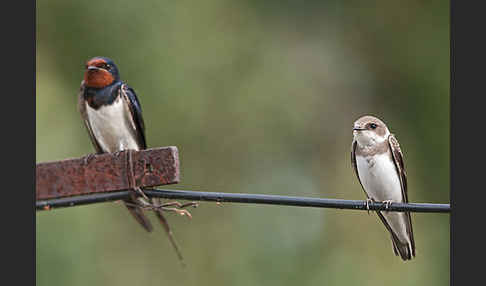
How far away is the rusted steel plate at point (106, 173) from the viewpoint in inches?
83.7

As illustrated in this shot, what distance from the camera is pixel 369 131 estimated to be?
11.5 ft

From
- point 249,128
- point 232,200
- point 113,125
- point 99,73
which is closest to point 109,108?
point 113,125

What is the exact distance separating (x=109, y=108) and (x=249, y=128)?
9.73 feet

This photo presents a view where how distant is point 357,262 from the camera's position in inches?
222

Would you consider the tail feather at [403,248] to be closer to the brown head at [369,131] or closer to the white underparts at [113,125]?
the brown head at [369,131]

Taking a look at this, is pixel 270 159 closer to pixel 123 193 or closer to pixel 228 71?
pixel 228 71

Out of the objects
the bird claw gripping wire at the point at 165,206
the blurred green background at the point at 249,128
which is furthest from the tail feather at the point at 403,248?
the blurred green background at the point at 249,128

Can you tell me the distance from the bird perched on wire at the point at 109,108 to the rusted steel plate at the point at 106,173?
112 cm

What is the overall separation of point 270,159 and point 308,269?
1.10 m

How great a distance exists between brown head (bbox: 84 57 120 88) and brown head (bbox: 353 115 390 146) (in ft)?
3.49

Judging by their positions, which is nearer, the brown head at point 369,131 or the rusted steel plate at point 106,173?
the rusted steel plate at point 106,173

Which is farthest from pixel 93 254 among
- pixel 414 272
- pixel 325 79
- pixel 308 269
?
pixel 325 79

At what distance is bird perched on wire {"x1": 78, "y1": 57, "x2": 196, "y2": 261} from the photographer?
3.34 m

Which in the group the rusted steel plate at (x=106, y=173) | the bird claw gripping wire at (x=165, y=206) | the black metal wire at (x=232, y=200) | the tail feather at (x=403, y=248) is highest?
the rusted steel plate at (x=106, y=173)
